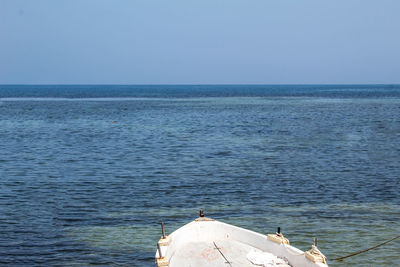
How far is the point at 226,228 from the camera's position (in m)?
16.0

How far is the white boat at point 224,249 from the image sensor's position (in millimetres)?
13664

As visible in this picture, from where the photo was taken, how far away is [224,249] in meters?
15.1

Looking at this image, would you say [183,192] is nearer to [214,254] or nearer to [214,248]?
[214,248]

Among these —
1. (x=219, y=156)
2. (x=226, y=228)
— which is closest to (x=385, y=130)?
(x=219, y=156)

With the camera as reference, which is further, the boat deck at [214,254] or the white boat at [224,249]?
the boat deck at [214,254]

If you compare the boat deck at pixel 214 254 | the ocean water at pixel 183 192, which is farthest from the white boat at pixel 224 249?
the ocean water at pixel 183 192

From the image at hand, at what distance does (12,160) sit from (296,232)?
26504mm

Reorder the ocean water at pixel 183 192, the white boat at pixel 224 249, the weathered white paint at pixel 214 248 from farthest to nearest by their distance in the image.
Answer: the ocean water at pixel 183 192, the weathered white paint at pixel 214 248, the white boat at pixel 224 249

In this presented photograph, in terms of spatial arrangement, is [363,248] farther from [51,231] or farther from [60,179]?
[60,179]

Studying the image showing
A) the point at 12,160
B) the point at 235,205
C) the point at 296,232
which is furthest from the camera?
the point at 12,160

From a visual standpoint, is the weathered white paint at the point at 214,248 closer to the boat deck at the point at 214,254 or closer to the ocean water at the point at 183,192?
the boat deck at the point at 214,254

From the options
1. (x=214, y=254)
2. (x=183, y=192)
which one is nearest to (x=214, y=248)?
(x=214, y=254)

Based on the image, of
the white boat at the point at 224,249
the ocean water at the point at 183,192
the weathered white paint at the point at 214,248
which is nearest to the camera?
the white boat at the point at 224,249

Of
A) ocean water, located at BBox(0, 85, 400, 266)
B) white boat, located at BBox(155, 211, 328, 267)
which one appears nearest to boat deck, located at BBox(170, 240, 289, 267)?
white boat, located at BBox(155, 211, 328, 267)
